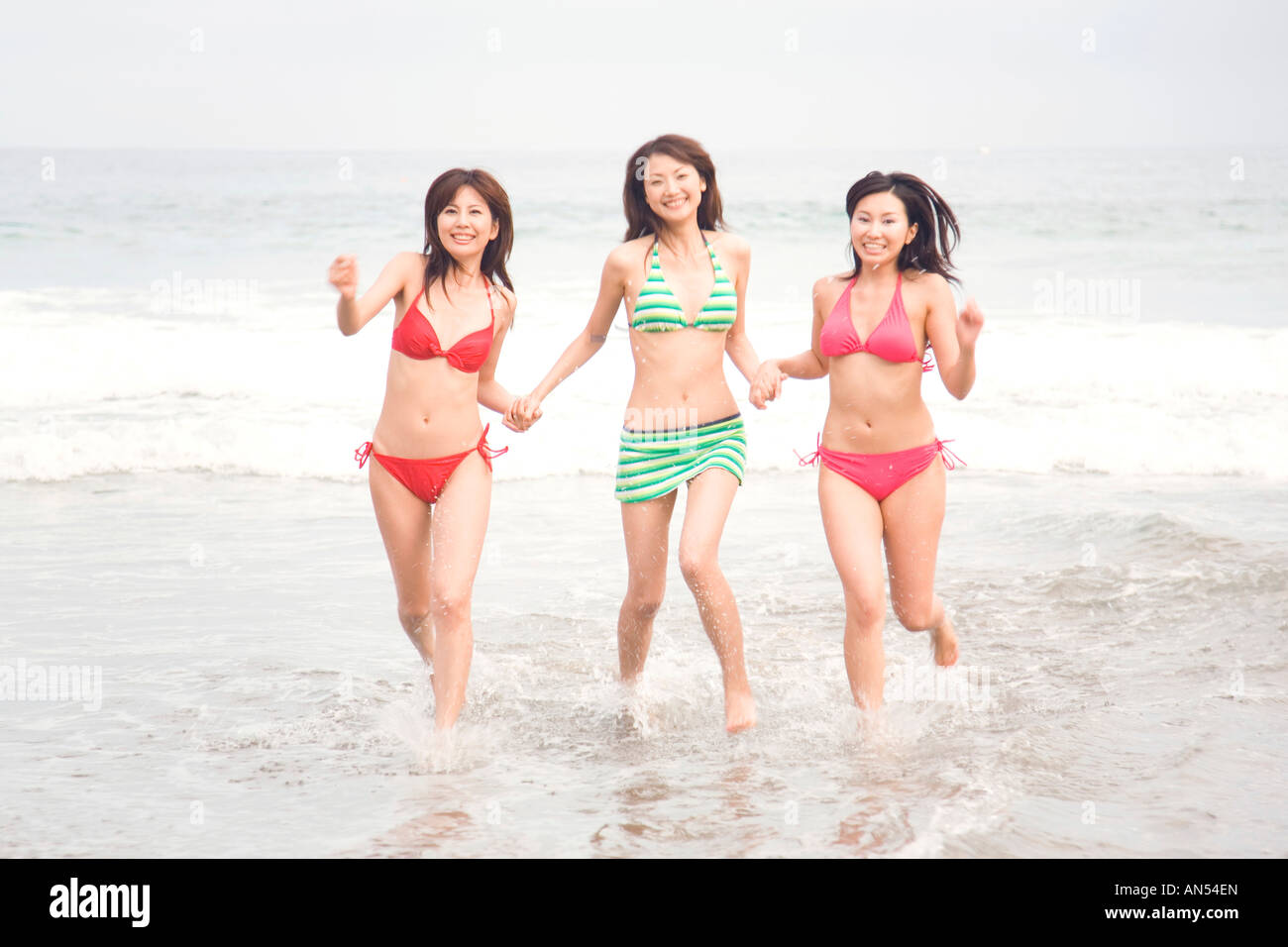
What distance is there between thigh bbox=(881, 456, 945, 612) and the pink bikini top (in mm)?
457

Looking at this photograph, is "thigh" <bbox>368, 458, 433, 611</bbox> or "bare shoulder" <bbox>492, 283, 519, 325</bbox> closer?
"thigh" <bbox>368, 458, 433, 611</bbox>

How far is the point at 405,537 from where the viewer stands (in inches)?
205

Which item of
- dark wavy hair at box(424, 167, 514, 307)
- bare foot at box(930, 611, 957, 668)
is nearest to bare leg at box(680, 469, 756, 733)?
bare foot at box(930, 611, 957, 668)

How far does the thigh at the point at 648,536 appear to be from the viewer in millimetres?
5270

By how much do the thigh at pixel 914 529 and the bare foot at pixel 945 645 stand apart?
0.47 meters

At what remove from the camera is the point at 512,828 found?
439 cm

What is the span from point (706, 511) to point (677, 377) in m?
0.56

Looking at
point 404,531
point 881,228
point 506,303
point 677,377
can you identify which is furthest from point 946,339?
point 404,531

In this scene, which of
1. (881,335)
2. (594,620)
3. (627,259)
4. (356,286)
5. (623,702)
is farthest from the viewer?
(594,620)

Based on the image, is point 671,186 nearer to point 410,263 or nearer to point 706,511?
point 410,263

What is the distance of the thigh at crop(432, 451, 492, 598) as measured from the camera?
16.3 ft

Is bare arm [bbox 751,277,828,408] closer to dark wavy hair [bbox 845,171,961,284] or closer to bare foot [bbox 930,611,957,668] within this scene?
dark wavy hair [bbox 845,171,961,284]

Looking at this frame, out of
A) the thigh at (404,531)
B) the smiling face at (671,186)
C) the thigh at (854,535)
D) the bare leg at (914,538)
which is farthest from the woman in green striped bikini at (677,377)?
the bare leg at (914,538)

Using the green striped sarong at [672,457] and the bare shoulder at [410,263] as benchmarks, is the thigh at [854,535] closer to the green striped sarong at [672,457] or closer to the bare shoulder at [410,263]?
the green striped sarong at [672,457]
